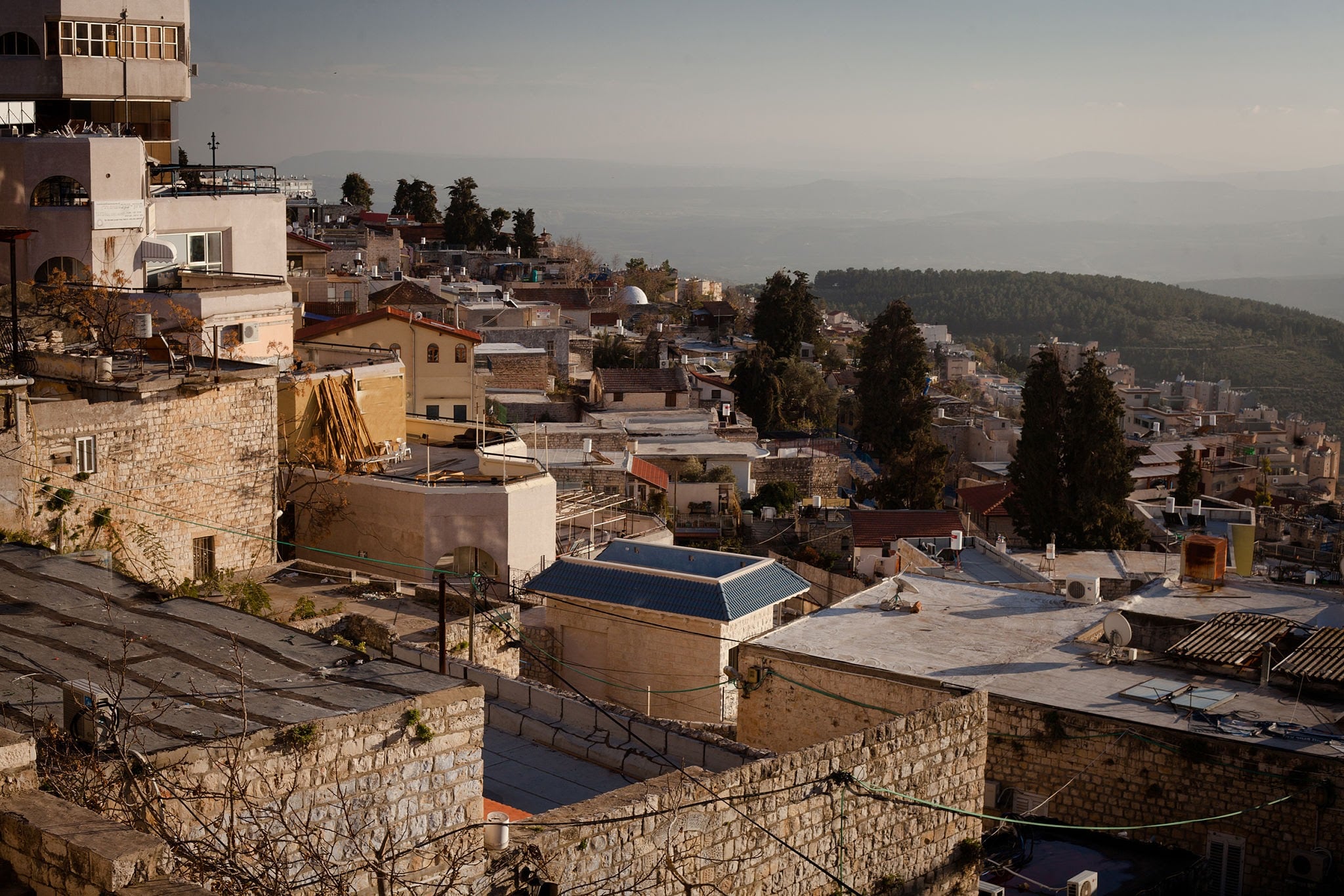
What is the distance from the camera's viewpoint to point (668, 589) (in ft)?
52.3

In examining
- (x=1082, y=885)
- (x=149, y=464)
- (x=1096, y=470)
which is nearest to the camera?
(x=1082, y=885)

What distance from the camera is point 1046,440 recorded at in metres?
34.0

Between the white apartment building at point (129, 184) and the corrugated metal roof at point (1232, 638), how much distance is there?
11177mm

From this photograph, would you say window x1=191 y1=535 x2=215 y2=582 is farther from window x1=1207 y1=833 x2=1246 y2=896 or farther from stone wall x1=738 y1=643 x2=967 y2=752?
window x1=1207 y1=833 x2=1246 y2=896

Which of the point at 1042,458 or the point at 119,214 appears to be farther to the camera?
the point at 1042,458

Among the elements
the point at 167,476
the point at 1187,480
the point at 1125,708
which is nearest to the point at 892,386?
the point at 1187,480

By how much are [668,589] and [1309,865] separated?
7.36 m

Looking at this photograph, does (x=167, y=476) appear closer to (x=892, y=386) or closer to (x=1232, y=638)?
(x=1232, y=638)

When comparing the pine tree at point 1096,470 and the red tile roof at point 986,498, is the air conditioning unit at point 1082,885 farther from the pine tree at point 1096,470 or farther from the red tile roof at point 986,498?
the red tile roof at point 986,498

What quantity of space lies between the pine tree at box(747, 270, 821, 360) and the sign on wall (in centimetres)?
3417

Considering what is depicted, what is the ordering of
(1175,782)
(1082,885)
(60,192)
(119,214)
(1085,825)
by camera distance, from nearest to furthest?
1. (1082,885)
2. (1175,782)
3. (1085,825)
4. (119,214)
5. (60,192)

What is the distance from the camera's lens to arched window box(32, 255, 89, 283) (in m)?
21.7

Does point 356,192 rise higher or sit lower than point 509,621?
higher

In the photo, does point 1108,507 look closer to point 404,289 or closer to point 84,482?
point 404,289
